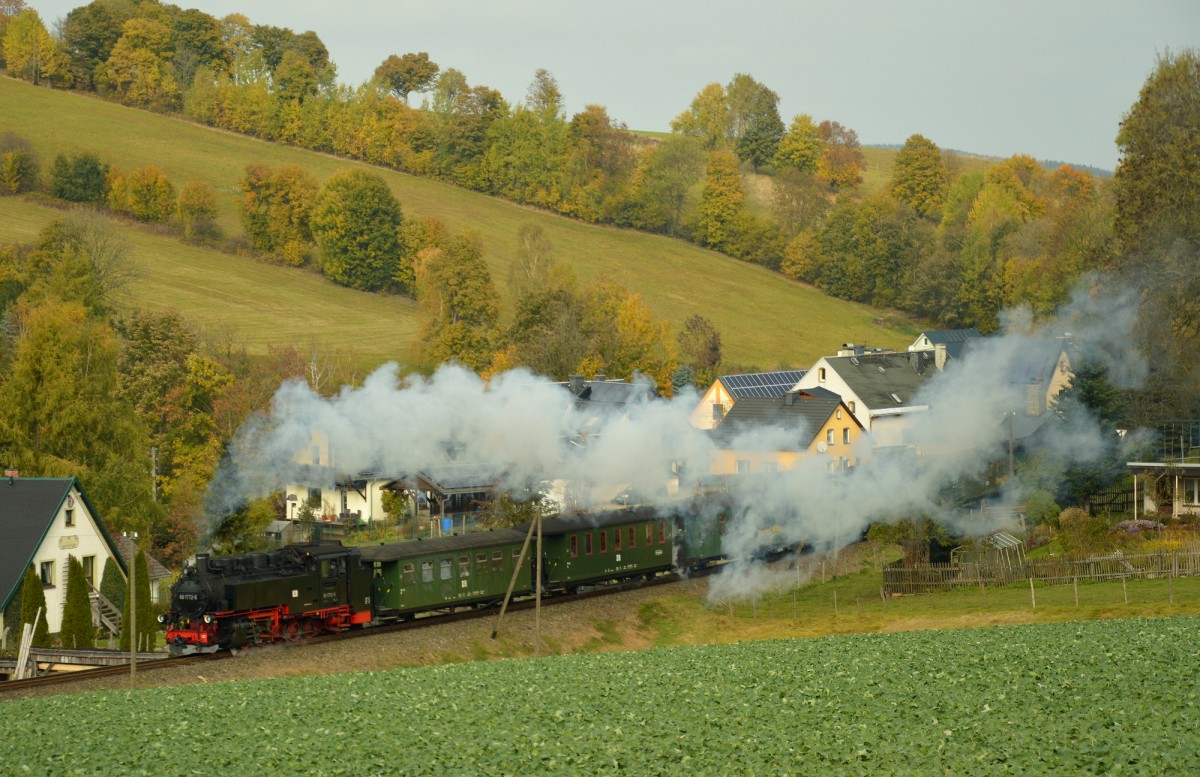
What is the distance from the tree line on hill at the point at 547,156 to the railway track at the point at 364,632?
8974 centimetres

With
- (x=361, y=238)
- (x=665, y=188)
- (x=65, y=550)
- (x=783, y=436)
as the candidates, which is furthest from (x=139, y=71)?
(x=65, y=550)

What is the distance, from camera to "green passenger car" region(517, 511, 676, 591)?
47.6 metres

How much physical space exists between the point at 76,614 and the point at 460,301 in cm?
6621

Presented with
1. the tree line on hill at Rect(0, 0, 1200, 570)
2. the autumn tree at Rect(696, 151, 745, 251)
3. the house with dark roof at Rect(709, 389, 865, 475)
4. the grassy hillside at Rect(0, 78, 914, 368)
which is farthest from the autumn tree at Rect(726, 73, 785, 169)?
the house with dark roof at Rect(709, 389, 865, 475)

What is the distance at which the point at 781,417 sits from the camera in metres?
65.0

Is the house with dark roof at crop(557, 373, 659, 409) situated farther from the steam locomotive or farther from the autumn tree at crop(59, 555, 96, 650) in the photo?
the autumn tree at crop(59, 555, 96, 650)

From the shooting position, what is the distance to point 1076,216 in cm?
11944

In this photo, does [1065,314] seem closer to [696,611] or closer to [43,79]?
[696,611]

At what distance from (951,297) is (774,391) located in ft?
143

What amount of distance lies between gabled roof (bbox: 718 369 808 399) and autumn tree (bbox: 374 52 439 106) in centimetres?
8180

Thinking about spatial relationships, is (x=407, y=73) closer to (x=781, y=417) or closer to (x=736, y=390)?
(x=736, y=390)

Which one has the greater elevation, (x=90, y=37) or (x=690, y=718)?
(x=90, y=37)

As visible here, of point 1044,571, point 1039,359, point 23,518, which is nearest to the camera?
point 23,518

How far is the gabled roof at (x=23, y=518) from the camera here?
42031mm
